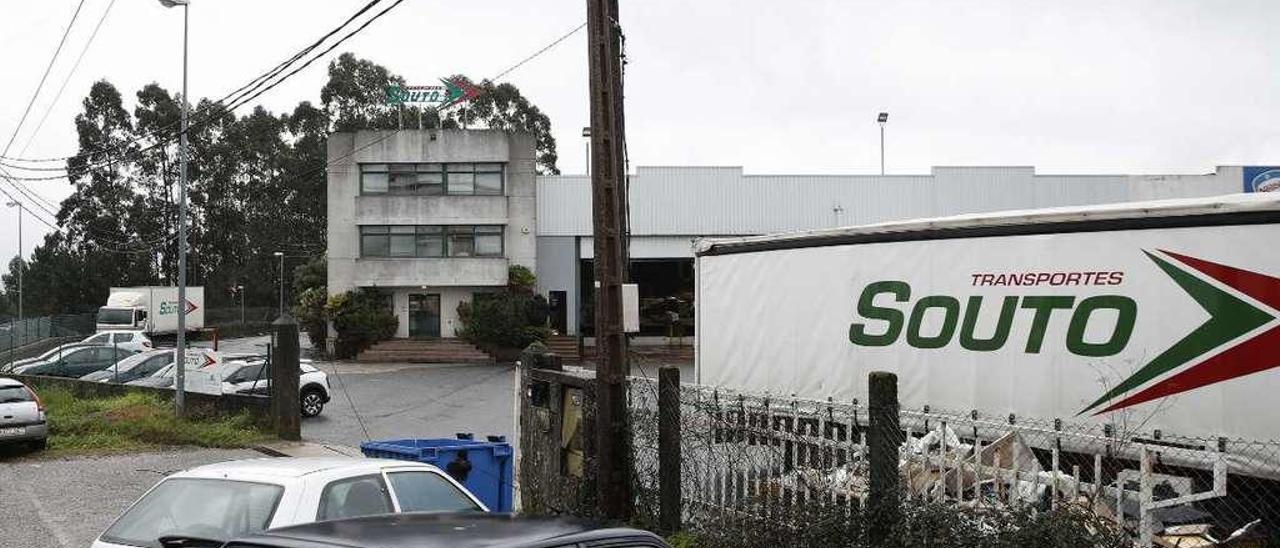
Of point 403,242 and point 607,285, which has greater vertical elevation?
point 403,242

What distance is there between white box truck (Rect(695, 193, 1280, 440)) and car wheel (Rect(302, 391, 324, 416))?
14.9 metres

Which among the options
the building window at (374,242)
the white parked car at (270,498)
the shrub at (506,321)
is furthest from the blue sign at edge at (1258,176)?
the white parked car at (270,498)

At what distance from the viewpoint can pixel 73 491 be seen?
56.9ft

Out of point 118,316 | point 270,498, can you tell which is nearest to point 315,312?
point 118,316

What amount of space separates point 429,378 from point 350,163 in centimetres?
1523

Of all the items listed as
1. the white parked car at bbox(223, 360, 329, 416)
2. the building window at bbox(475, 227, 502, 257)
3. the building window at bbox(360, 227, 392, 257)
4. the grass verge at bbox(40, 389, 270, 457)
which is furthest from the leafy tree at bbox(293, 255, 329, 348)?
the grass verge at bbox(40, 389, 270, 457)

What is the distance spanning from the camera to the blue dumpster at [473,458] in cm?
1188

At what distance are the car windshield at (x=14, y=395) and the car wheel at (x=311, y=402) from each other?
729 centimetres

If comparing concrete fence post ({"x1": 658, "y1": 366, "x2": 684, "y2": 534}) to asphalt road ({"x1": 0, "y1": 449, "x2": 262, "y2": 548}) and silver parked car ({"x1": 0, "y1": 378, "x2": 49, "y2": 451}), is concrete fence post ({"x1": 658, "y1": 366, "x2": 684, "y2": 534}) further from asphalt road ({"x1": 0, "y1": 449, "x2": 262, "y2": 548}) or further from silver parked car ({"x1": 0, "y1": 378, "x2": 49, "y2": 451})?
silver parked car ({"x1": 0, "y1": 378, "x2": 49, "y2": 451})

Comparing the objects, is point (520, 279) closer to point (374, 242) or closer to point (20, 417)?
point (374, 242)

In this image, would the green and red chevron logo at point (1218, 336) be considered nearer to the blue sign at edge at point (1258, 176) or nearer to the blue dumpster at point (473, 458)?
the blue dumpster at point (473, 458)

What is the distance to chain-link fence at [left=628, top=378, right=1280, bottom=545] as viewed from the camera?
306 inches

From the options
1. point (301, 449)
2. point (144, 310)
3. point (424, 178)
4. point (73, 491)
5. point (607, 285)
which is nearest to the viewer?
point (607, 285)

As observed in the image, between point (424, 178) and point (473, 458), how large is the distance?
42823 mm
